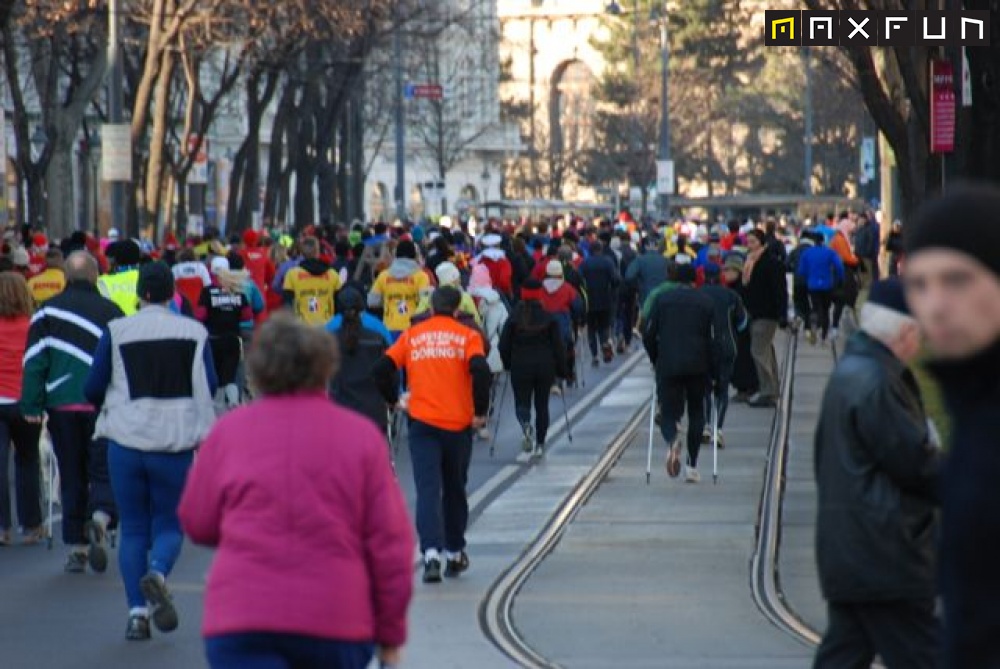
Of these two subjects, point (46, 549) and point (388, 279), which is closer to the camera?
point (46, 549)

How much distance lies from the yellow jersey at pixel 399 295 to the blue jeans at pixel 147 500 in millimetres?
9888

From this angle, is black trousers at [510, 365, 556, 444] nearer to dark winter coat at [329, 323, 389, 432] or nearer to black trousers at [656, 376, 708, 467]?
black trousers at [656, 376, 708, 467]

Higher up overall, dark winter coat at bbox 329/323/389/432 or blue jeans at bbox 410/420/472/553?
dark winter coat at bbox 329/323/389/432

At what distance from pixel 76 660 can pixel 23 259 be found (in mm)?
11931

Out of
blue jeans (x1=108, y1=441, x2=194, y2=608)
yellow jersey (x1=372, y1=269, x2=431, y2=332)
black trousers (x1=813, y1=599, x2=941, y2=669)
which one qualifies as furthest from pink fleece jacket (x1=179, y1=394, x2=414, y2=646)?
yellow jersey (x1=372, y1=269, x2=431, y2=332)

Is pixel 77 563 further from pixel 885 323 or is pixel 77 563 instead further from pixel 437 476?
pixel 885 323

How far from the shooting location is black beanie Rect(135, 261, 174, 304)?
10.7m

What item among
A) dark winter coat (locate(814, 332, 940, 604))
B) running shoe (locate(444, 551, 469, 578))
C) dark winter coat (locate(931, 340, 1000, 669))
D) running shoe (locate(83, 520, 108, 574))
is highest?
dark winter coat (locate(931, 340, 1000, 669))

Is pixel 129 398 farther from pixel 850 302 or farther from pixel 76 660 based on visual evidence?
pixel 850 302

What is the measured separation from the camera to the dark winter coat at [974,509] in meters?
3.69

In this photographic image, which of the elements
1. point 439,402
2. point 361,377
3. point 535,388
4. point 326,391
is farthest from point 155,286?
point 535,388

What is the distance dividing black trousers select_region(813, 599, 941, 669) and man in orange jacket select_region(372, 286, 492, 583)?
5246 millimetres

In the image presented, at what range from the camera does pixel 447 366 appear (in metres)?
12.5

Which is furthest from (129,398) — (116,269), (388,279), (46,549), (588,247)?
(588,247)
